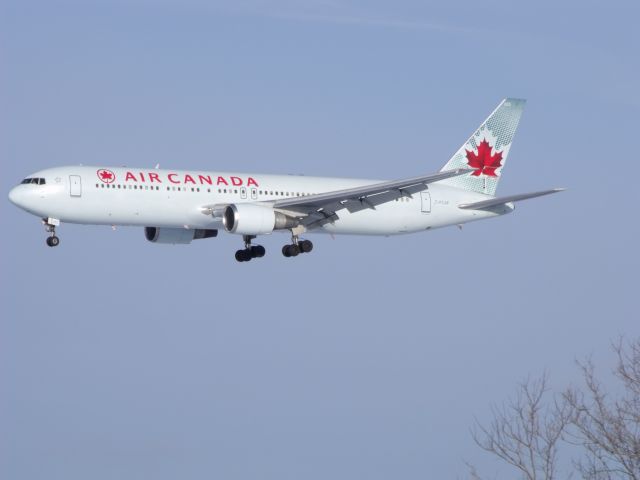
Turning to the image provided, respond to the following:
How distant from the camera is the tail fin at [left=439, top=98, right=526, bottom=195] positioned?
72287mm

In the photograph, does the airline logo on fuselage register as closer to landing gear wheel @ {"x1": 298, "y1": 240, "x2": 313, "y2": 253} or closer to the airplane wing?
the airplane wing

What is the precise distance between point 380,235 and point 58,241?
17.0 metres

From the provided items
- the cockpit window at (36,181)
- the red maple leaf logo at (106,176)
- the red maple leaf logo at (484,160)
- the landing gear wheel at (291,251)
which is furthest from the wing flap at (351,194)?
the cockpit window at (36,181)

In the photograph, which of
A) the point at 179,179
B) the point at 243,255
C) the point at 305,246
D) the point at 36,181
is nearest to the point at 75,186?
the point at 36,181

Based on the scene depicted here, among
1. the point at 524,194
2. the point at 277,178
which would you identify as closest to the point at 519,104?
the point at 524,194

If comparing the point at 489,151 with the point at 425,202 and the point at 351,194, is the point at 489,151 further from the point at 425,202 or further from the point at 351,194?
the point at 351,194

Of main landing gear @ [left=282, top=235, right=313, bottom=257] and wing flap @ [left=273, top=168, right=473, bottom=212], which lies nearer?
wing flap @ [left=273, top=168, right=473, bottom=212]

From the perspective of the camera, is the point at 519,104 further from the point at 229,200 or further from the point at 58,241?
the point at 58,241

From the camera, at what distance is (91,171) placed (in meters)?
60.8

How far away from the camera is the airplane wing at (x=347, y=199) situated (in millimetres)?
62562

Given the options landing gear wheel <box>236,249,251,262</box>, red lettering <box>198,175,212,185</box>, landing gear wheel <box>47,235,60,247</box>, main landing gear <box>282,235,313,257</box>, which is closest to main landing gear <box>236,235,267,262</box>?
landing gear wheel <box>236,249,251,262</box>

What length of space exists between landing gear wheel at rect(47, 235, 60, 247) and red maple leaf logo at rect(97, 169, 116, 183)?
3452 millimetres

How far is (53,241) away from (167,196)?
5560mm

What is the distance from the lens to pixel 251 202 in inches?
2517
